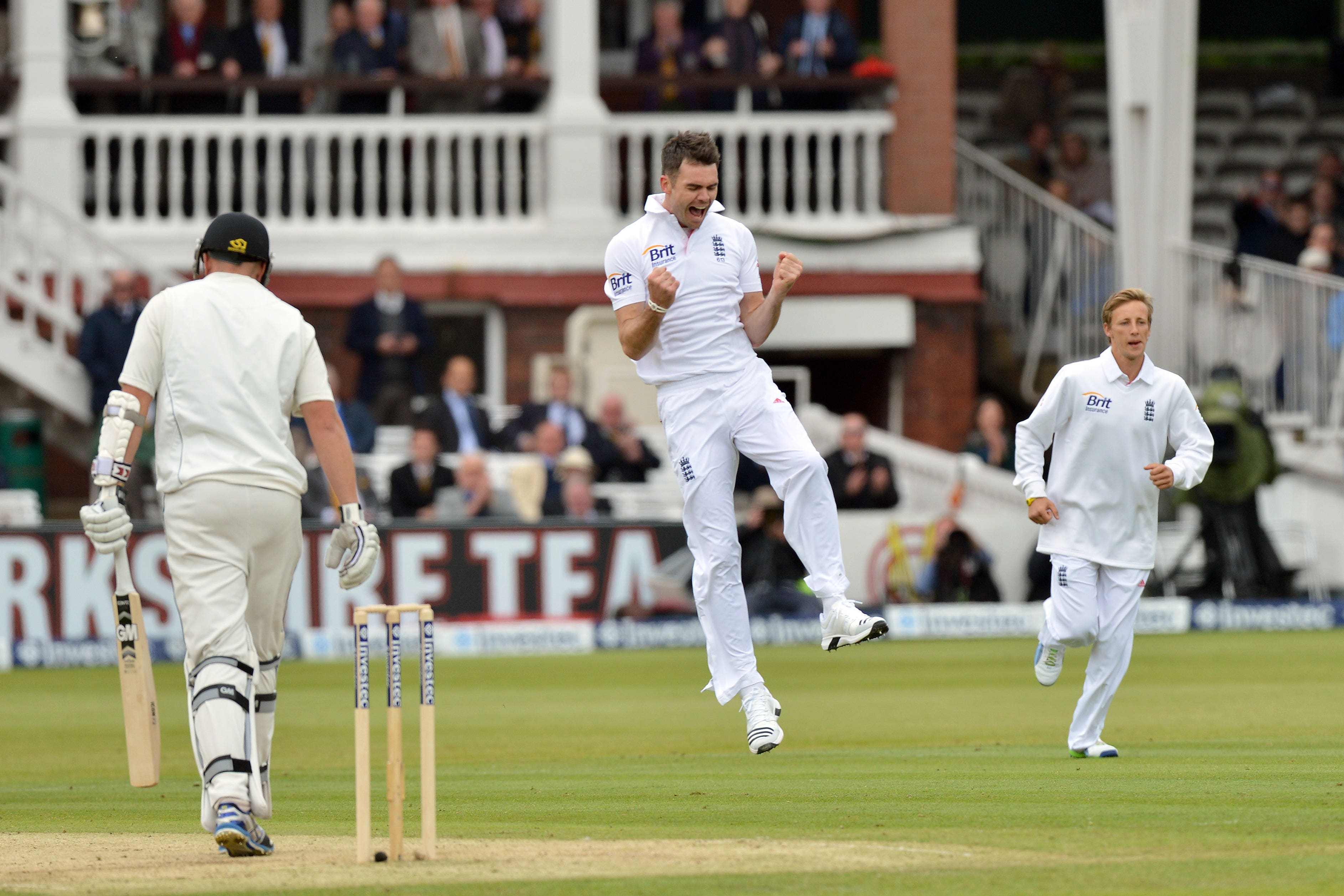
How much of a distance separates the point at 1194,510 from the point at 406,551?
6.62 meters

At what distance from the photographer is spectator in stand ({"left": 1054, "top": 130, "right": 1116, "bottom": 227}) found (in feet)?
73.1

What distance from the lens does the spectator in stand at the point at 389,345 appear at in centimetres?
1811

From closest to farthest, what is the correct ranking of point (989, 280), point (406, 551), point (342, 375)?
point (406, 551) < point (342, 375) < point (989, 280)

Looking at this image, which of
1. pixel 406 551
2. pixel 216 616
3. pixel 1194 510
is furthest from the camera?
pixel 1194 510

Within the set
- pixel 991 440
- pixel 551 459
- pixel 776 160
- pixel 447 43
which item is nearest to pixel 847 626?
pixel 551 459

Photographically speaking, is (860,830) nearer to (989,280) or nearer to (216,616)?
(216,616)

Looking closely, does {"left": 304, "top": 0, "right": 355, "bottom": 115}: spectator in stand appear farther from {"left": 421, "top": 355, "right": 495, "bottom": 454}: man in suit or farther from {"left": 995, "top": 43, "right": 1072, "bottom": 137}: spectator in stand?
{"left": 995, "top": 43, "right": 1072, "bottom": 137}: spectator in stand

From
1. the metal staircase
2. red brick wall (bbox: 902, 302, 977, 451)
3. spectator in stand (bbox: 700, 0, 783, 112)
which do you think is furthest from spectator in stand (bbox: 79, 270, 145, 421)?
red brick wall (bbox: 902, 302, 977, 451)

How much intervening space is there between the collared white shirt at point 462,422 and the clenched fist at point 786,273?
33.1ft

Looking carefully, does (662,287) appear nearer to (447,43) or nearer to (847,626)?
→ (847,626)

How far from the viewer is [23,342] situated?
18.3 m

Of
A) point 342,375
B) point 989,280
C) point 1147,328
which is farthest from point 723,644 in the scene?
point 989,280

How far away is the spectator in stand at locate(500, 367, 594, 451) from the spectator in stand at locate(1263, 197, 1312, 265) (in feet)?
22.4

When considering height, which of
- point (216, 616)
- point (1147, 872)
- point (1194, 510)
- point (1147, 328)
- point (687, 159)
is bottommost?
point (1194, 510)
